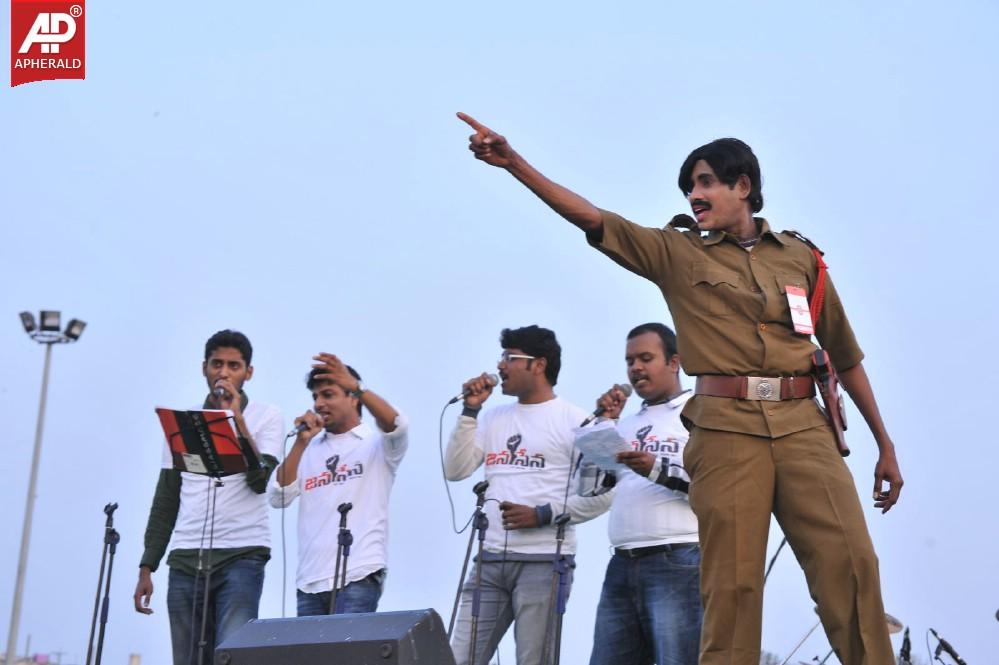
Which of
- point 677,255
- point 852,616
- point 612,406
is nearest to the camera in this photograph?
point 852,616

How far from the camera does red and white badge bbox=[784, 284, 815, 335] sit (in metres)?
4.29

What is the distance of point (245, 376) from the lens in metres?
7.09

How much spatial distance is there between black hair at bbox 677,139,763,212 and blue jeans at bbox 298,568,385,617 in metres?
2.92

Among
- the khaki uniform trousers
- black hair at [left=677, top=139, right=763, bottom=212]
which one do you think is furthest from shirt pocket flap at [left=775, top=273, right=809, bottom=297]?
the khaki uniform trousers

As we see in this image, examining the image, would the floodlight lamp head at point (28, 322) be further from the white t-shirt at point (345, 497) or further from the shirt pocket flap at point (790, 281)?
the shirt pocket flap at point (790, 281)

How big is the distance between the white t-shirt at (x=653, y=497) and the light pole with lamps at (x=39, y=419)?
1199 centimetres

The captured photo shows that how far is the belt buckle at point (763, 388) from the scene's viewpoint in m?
4.21

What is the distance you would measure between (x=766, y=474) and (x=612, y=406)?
2197mm

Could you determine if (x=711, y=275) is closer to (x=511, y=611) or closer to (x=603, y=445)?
(x=603, y=445)

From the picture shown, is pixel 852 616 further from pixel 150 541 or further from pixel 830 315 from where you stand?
pixel 150 541

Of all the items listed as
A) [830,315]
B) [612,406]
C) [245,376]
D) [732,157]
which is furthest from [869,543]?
[245,376]

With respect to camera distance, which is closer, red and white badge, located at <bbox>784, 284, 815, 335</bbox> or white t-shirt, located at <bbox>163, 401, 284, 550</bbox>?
red and white badge, located at <bbox>784, 284, 815, 335</bbox>

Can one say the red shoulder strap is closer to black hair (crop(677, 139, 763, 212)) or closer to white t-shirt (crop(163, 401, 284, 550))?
black hair (crop(677, 139, 763, 212))

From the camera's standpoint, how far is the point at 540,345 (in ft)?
22.6
